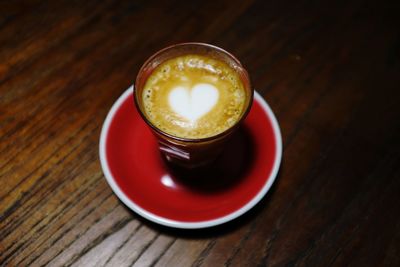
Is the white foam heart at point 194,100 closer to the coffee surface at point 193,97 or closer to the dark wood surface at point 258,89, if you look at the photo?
the coffee surface at point 193,97

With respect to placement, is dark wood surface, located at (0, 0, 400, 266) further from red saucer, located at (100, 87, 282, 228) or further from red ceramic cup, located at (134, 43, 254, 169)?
red ceramic cup, located at (134, 43, 254, 169)

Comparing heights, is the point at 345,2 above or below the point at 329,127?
above

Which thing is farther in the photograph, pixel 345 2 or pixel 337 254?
pixel 345 2

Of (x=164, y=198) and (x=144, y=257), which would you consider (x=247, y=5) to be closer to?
(x=164, y=198)

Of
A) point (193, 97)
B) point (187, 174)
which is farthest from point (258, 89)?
point (187, 174)

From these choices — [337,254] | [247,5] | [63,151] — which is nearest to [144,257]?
[63,151]

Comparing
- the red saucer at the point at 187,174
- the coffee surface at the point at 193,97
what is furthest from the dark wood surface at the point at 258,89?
the coffee surface at the point at 193,97

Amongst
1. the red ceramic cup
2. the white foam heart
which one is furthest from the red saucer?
the white foam heart
